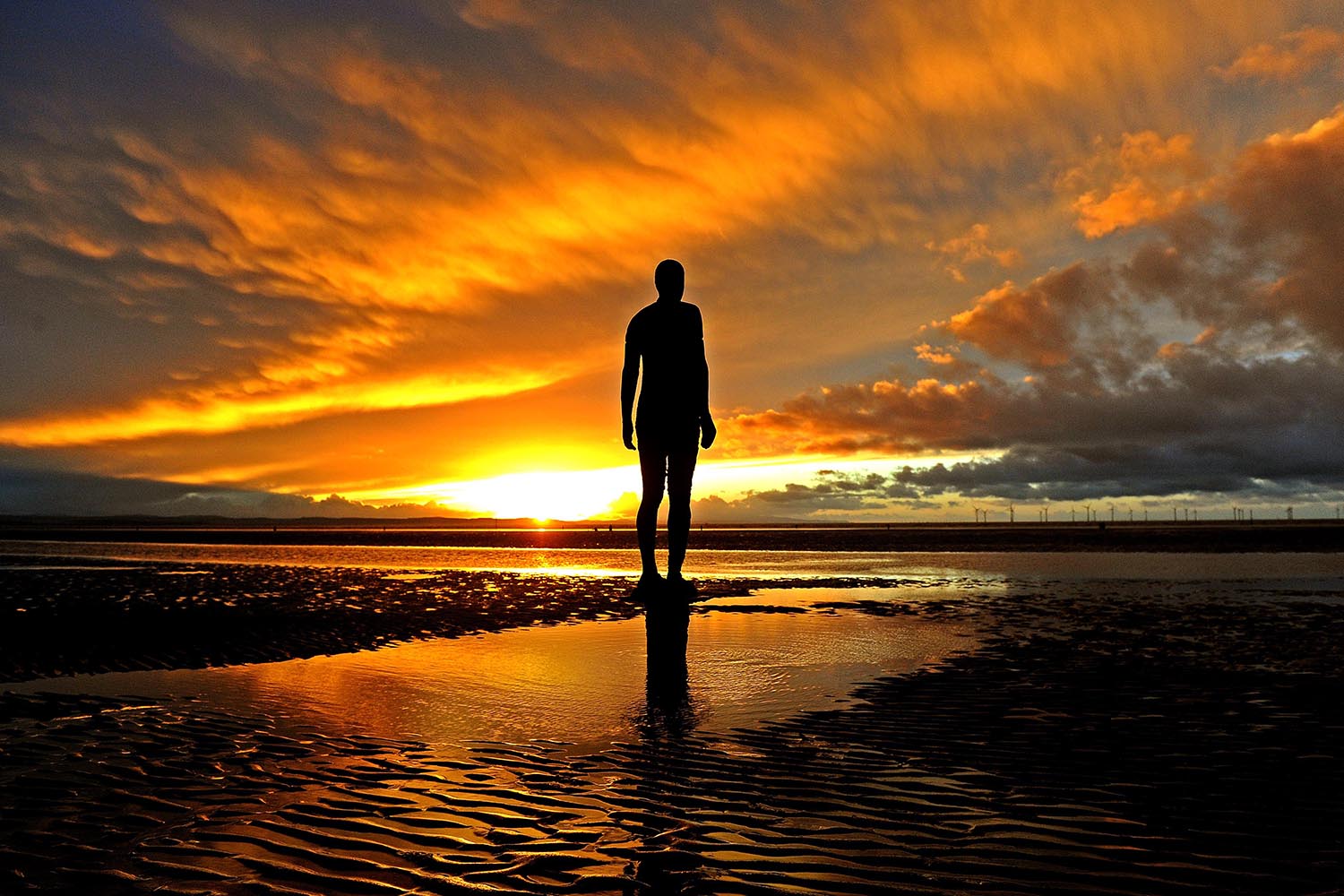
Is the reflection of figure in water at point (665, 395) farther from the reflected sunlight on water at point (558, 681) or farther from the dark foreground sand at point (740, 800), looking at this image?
the dark foreground sand at point (740, 800)

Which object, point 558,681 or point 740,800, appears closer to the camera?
point 740,800

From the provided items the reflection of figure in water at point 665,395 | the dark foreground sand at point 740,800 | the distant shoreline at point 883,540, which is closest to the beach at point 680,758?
the dark foreground sand at point 740,800

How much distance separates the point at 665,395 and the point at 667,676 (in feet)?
10.1

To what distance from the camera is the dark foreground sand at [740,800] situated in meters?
3.46

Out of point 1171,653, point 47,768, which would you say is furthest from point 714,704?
point 1171,653

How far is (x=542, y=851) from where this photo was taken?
370 centimetres

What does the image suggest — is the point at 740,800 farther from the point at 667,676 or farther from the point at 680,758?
the point at 667,676

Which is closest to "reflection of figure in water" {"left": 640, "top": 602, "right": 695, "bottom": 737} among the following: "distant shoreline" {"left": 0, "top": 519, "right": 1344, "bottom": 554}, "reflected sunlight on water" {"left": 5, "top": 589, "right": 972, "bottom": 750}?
"reflected sunlight on water" {"left": 5, "top": 589, "right": 972, "bottom": 750}

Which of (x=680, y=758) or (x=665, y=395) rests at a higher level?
(x=665, y=395)

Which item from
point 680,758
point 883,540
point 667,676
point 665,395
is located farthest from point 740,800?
point 883,540

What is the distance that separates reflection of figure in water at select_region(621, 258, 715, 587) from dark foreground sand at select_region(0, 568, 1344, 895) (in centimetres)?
323

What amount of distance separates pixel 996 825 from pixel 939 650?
20.0ft

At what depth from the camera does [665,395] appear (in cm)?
931

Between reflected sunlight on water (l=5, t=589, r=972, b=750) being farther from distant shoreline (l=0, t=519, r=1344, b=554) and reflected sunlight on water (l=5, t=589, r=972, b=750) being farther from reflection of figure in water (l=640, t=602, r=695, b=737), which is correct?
distant shoreline (l=0, t=519, r=1344, b=554)
